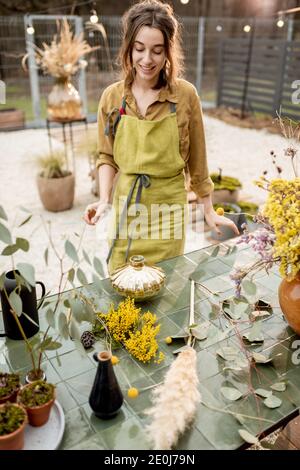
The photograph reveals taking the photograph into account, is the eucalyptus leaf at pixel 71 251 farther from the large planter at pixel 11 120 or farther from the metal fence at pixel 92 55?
the metal fence at pixel 92 55

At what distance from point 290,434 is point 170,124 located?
145 centimetres

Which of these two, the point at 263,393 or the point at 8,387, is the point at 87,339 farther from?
the point at 263,393

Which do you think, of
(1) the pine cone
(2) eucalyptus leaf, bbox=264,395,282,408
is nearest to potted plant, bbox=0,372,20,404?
(1) the pine cone

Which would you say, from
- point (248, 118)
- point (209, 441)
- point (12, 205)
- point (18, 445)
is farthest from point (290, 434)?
point (248, 118)

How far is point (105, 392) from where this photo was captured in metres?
1.14

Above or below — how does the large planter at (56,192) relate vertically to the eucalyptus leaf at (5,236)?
below

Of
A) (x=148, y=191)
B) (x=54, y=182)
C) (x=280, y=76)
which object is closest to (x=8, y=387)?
(x=148, y=191)

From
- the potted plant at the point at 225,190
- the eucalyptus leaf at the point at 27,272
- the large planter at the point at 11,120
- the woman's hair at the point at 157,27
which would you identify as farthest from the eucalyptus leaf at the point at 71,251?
the large planter at the point at 11,120

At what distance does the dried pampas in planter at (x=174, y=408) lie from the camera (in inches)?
40.8

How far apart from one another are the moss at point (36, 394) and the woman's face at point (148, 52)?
1.28 m

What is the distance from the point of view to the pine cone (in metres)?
1.43

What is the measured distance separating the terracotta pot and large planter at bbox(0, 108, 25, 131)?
23.6 ft

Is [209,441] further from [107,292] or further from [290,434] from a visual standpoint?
[290,434]

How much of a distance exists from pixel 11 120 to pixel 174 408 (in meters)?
7.56
